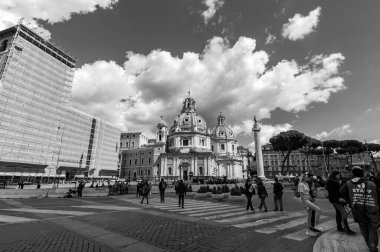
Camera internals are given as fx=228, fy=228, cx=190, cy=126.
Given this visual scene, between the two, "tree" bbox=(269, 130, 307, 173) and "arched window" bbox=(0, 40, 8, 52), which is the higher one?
"arched window" bbox=(0, 40, 8, 52)

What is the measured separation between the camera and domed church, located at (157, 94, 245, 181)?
82188 millimetres

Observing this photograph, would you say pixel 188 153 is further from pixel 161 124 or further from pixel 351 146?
pixel 351 146

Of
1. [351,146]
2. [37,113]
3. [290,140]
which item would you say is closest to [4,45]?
[37,113]

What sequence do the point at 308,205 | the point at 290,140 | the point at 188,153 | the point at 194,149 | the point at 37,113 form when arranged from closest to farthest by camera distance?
the point at 308,205
the point at 37,113
the point at 290,140
the point at 188,153
the point at 194,149

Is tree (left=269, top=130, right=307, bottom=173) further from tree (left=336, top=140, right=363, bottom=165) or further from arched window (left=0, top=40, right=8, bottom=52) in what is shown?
arched window (left=0, top=40, right=8, bottom=52)

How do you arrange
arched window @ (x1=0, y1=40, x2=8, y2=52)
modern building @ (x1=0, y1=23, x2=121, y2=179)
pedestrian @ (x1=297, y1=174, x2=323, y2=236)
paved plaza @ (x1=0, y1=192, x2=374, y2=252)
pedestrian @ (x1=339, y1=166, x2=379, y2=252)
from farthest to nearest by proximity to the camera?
arched window @ (x1=0, y1=40, x2=8, y2=52) < modern building @ (x1=0, y1=23, x2=121, y2=179) < pedestrian @ (x1=297, y1=174, x2=323, y2=236) < paved plaza @ (x1=0, y1=192, x2=374, y2=252) < pedestrian @ (x1=339, y1=166, x2=379, y2=252)

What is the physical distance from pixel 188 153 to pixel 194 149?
4303 mm

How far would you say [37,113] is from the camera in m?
58.0

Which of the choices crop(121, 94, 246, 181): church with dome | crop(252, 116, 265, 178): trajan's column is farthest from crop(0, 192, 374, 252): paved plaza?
crop(121, 94, 246, 181): church with dome

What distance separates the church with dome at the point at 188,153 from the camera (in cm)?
8231

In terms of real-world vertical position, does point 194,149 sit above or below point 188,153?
above

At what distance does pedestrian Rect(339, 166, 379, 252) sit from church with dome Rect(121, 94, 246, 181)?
7347 centimetres

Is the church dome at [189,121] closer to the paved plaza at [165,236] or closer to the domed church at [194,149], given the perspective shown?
the domed church at [194,149]

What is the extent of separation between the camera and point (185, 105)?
108m
